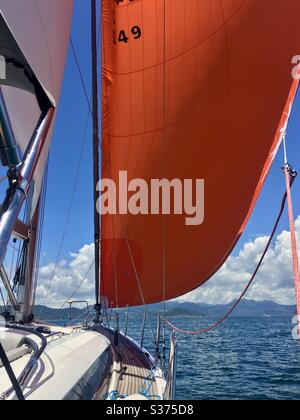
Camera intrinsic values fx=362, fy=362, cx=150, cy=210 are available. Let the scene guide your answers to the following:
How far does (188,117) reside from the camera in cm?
603

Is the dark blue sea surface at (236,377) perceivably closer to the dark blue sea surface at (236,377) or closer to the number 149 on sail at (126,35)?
the dark blue sea surface at (236,377)

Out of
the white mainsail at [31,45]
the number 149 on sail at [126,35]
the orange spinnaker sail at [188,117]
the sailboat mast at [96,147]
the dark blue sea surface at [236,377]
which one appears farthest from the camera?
the dark blue sea surface at [236,377]

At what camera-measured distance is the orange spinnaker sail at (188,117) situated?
17.1ft

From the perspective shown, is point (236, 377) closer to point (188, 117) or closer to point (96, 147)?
point (96, 147)

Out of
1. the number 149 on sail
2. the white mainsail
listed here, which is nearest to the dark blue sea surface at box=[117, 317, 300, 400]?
the number 149 on sail

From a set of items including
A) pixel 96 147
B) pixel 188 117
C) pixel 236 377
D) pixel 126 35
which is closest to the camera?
pixel 188 117

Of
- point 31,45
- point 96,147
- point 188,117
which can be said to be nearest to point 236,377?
point 96,147

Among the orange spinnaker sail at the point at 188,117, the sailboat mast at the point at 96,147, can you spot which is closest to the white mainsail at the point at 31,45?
the orange spinnaker sail at the point at 188,117

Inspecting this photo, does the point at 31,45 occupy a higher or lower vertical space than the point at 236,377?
higher

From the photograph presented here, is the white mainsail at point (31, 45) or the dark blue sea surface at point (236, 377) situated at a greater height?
the white mainsail at point (31, 45)

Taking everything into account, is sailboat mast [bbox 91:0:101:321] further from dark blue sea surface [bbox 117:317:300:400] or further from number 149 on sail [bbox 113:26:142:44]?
dark blue sea surface [bbox 117:317:300:400]

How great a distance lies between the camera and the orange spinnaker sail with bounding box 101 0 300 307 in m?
5.22

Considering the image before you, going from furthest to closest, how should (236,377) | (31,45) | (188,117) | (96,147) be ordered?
(236,377), (96,147), (188,117), (31,45)
